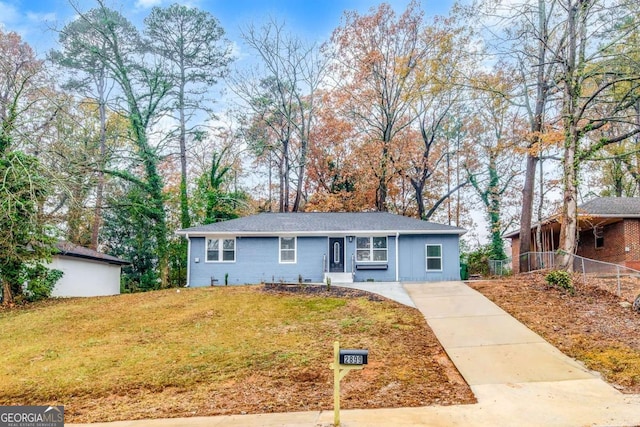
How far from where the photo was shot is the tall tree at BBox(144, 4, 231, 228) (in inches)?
967

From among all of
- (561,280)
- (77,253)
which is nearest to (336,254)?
(561,280)

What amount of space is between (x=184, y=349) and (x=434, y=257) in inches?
462

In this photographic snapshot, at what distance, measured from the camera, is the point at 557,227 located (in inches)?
909

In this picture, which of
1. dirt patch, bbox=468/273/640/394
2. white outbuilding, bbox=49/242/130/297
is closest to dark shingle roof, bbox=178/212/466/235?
dirt patch, bbox=468/273/640/394

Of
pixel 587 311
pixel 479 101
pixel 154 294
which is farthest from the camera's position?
pixel 479 101

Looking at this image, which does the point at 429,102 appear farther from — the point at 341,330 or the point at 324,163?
the point at 341,330

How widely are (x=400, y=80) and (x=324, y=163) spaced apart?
7243 millimetres

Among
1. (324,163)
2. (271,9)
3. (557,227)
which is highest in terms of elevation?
(271,9)

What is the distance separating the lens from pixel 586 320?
955cm

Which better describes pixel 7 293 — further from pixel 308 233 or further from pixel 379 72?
pixel 379 72

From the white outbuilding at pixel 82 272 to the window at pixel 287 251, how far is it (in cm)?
853

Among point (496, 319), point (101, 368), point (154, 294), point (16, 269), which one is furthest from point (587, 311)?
point (16, 269)

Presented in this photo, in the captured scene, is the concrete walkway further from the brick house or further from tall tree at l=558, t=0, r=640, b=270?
the brick house

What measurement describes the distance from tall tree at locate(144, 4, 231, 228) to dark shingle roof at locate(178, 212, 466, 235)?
6.75 metres
